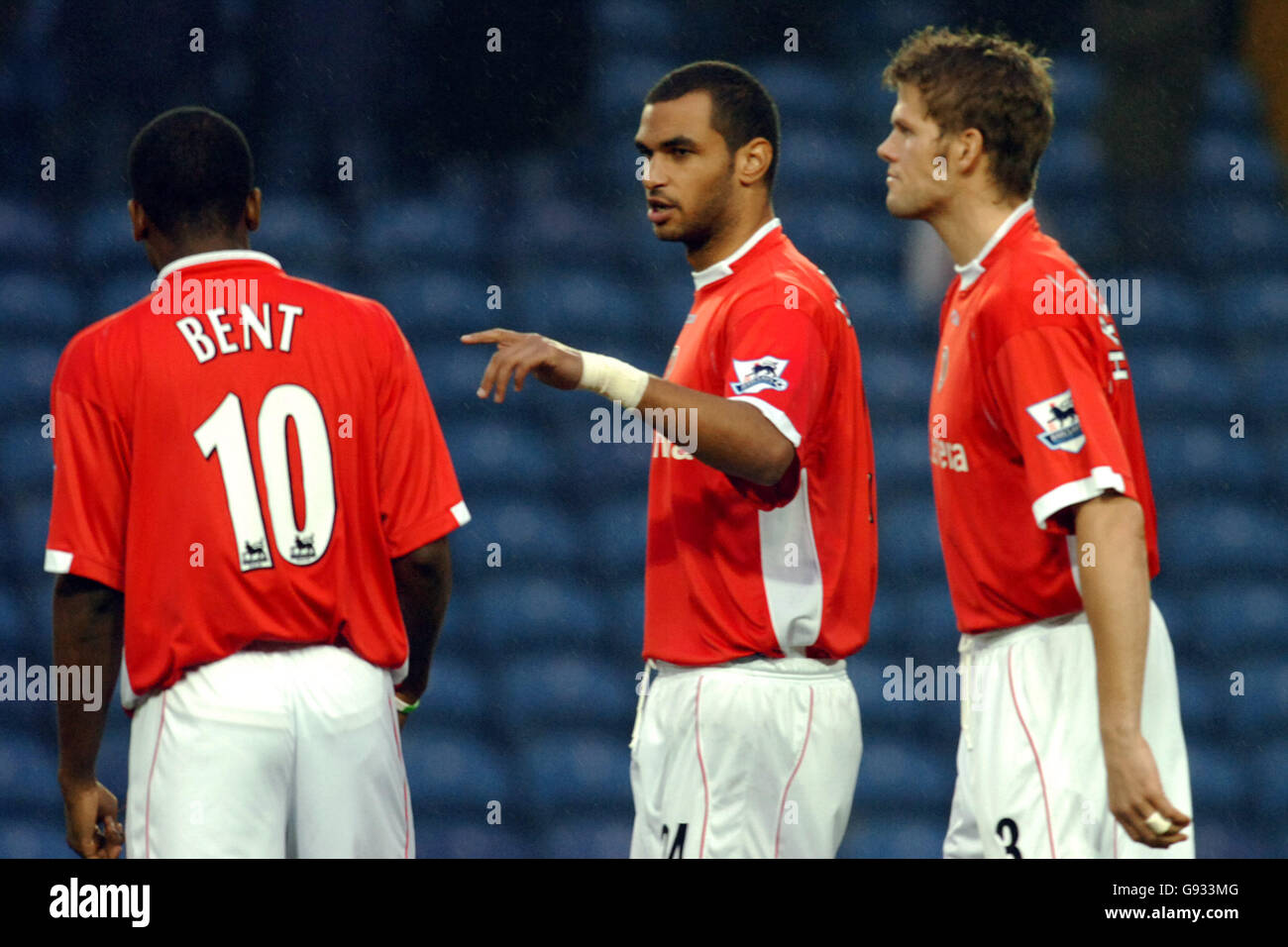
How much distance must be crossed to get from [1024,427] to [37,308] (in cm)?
518

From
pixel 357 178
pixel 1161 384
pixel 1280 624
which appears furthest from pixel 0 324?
pixel 1280 624

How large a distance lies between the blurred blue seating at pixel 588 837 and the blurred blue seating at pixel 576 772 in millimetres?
55

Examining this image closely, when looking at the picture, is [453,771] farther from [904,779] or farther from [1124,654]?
[1124,654]

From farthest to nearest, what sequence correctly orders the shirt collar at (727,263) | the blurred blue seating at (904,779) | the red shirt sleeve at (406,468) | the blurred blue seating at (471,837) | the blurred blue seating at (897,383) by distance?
the blurred blue seating at (897,383) < the blurred blue seating at (904,779) < the blurred blue seating at (471,837) < the shirt collar at (727,263) < the red shirt sleeve at (406,468)

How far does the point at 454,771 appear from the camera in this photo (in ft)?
19.1

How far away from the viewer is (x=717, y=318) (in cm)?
304

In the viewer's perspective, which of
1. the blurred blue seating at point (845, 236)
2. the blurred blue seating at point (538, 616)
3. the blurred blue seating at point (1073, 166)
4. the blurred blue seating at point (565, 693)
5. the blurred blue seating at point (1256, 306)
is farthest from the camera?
the blurred blue seating at point (1073, 166)

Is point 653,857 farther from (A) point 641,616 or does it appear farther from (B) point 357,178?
(B) point 357,178

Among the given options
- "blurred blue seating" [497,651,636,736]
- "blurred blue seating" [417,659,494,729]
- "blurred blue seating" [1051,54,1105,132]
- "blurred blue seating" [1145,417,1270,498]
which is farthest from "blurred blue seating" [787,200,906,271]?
"blurred blue seating" [417,659,494,729]

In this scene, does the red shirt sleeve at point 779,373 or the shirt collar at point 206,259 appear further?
the shirt collar at point 206,259

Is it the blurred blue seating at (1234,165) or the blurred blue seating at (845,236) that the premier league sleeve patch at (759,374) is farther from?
the blurred blue seating at (1234,165)

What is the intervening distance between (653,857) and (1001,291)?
47.2 inches

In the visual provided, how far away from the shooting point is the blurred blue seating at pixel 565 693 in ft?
19.8

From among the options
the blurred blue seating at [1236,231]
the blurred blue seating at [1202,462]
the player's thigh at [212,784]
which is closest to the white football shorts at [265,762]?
the player's thigh at [212,784]
